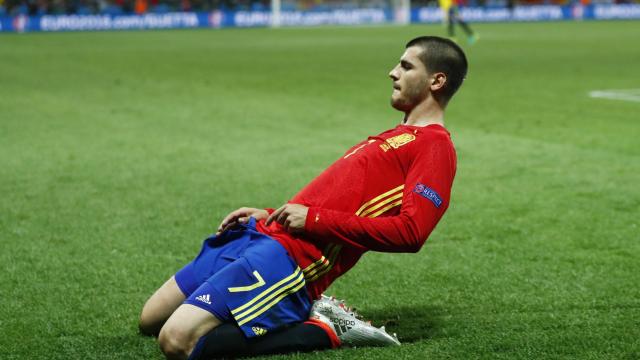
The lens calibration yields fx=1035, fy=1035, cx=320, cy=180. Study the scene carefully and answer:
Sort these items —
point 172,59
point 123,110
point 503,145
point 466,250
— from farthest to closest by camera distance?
point 172,59 < point 123,110 < point 503,145 < point 466,250

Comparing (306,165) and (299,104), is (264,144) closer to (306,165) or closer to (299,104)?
(306,165)

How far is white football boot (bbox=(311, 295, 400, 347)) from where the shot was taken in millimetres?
4527

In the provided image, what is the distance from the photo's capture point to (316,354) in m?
4.45

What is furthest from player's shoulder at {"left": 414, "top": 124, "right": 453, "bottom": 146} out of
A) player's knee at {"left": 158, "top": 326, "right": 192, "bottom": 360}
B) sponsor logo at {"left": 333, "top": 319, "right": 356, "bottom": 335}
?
player's knee at {"left": 158, "top": 326, "right": 192, "bottom": 360}

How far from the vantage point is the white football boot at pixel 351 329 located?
4527mm

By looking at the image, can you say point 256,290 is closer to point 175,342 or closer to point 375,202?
point 175,342

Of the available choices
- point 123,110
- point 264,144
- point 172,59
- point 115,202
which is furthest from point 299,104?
point 172,59

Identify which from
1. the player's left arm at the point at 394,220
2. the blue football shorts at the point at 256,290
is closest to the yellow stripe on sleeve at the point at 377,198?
the player's left arm at the point at 394,220

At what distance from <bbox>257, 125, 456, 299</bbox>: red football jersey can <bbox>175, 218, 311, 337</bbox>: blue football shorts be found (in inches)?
2.8

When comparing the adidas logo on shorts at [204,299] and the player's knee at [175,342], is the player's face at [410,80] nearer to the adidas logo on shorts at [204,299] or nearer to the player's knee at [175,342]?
the adidas logo on shorts at [204,299]

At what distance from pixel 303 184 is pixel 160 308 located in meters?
4.23

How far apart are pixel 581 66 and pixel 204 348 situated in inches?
747

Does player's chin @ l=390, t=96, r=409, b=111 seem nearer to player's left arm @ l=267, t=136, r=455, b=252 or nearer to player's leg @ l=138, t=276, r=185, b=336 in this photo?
player's left arm @ l=267, t=136, r=455, b=252

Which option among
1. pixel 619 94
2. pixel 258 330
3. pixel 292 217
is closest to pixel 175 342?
pixel 258 330
